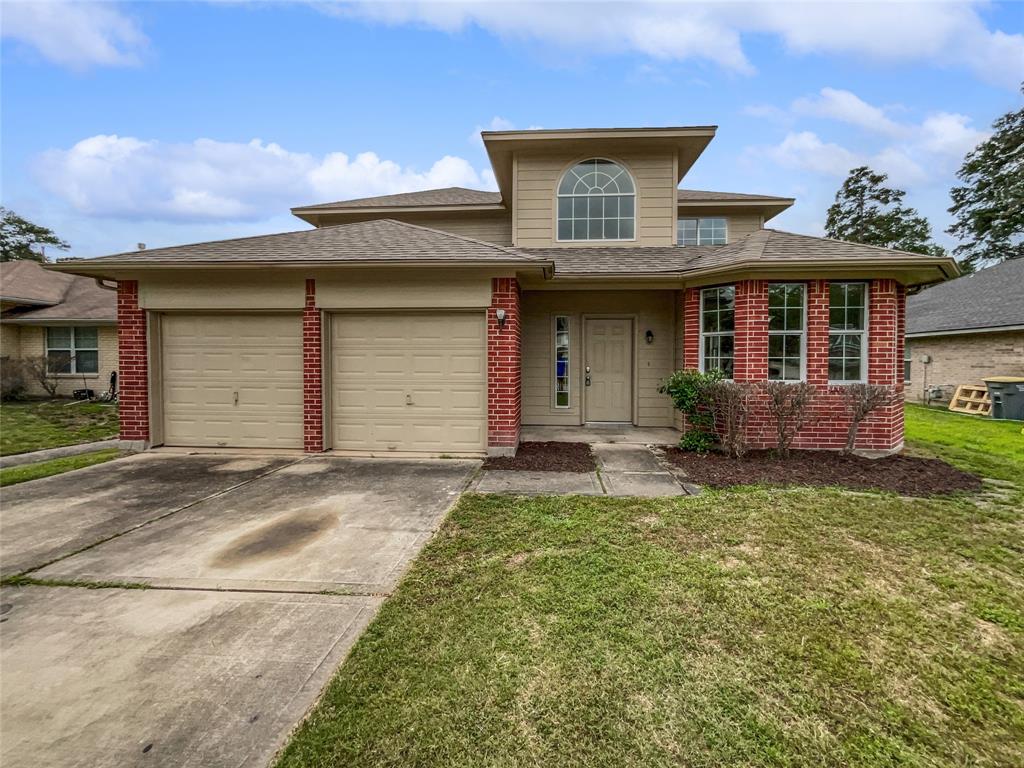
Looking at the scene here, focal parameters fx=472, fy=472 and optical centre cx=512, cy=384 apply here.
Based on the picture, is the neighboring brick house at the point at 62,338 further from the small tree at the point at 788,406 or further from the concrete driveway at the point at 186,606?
the small tree at the point at 788,406

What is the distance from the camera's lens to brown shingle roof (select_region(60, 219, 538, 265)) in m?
6.84

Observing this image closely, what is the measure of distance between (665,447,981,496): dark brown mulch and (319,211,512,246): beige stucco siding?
7493 mm

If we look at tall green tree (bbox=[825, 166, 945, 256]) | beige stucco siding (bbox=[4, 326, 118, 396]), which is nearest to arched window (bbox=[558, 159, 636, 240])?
beige stucco siding (bbox=[4, 326, 118, 396])

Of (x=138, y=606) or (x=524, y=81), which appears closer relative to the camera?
(x=138, y=606)

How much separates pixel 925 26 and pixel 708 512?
51.5 ft

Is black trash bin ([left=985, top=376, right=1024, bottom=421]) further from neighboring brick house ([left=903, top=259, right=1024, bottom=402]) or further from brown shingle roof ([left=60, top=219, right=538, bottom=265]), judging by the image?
brown shingle roof ([left=60, top=219, right=538, bottom=265])

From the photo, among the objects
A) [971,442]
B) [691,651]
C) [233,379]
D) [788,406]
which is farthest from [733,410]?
[233,379]

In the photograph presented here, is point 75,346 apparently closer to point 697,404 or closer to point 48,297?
point 48,297

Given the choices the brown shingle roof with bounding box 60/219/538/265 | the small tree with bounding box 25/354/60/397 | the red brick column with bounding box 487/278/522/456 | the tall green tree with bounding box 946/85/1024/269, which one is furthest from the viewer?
the tall green tree with bounding box 946/85/1024/269

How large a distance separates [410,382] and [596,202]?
5.73 m

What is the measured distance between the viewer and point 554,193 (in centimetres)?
995

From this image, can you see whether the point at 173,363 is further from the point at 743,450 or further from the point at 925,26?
the point at 925,26

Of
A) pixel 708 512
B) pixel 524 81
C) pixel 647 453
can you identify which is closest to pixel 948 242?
pixel 524 81

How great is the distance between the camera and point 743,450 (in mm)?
6895
